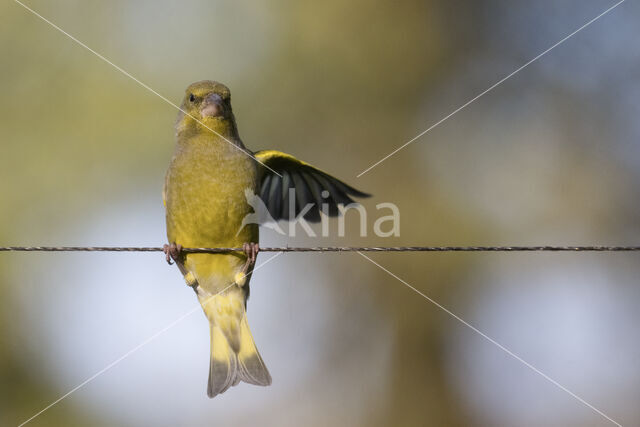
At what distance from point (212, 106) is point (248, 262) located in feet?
3.06

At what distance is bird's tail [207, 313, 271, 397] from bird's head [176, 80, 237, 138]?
116cm

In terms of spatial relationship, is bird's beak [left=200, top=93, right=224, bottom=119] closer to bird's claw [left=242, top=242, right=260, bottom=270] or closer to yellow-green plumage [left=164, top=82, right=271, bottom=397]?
yellow-green plumage [left=164, top=82, right=271, bottom=397]

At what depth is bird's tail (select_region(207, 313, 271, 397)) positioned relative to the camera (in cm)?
456

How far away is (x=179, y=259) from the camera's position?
14.2ft

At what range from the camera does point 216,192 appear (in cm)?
417

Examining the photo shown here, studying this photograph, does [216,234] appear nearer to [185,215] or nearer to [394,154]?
[185,215]

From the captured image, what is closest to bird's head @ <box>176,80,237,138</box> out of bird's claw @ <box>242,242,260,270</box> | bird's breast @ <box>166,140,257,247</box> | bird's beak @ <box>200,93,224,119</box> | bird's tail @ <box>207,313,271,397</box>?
bird's beak @ <box>200,93,224,119</box>

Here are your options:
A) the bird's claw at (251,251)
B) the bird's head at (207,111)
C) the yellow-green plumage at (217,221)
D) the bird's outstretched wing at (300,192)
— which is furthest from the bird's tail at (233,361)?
the bird's head at (207,111)

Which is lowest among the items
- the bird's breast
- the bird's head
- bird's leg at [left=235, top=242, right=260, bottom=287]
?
bird's leg at [left=235, top=242, right=260, bottom=287]

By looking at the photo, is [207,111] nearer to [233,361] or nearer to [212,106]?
[212,106]

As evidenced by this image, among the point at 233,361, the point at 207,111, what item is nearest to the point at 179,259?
the point at 233,361

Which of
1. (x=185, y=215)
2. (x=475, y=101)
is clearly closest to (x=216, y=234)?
(x=185, y=215)

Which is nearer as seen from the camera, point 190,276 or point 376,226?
point 190,276

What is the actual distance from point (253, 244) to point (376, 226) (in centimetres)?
388
